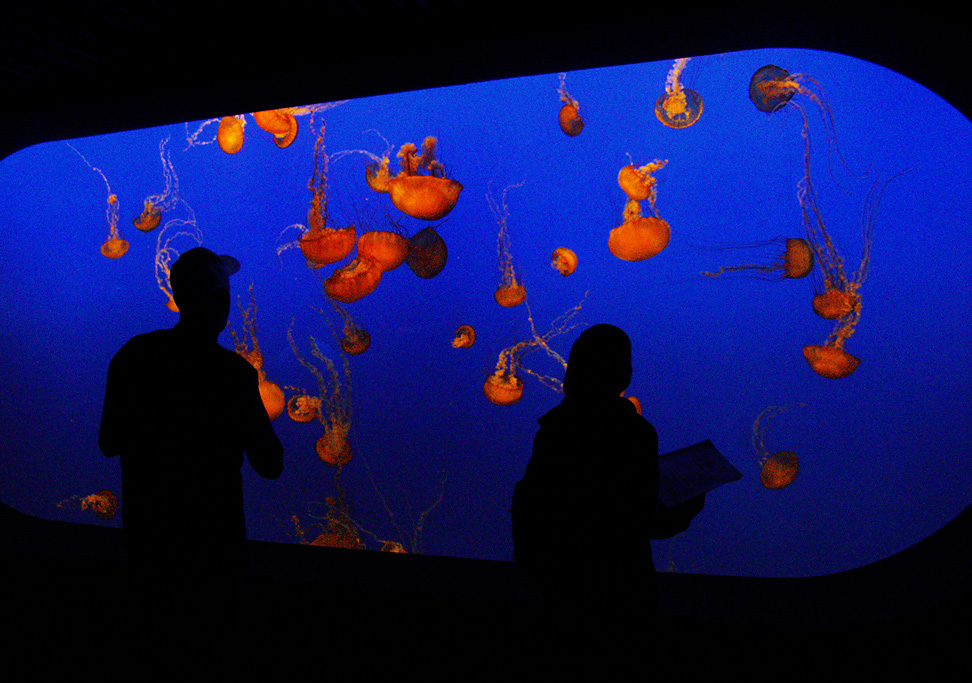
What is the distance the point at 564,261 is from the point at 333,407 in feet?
4.16

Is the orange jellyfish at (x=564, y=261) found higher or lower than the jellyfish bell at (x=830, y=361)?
higher

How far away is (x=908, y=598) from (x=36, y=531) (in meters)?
3.97

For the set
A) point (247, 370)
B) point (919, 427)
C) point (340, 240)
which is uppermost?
point (340, 240)

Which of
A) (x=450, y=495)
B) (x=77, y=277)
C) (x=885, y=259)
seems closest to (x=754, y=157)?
(x=885, y=259)

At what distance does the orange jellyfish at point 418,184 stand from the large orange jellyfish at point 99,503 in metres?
2.23

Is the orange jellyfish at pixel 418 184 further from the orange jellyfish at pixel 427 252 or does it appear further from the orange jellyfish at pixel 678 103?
the orange jellyfish at pixel 678 103

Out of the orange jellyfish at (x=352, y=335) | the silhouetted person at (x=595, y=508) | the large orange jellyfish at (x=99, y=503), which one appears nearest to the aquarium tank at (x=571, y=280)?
the orange jellyfish at (x=352, y=335)

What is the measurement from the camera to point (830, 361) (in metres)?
1.94

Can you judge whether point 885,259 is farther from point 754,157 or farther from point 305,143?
point 305,143

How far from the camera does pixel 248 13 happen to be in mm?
1842

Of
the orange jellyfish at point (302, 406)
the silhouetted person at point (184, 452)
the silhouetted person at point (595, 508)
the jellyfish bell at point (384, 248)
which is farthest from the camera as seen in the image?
the orange jellyfish at point (302, 406)

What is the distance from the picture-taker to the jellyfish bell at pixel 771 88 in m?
1.94

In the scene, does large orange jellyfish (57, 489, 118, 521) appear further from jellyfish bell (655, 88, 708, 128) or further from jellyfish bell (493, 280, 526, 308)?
jellyfish bell (655, 88, 708, 128)

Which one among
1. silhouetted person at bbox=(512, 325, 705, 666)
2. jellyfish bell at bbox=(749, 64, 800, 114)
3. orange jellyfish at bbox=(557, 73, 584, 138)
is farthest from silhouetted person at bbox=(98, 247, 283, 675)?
jellyfish bell at bbox=(749, 64, 800, 114)
